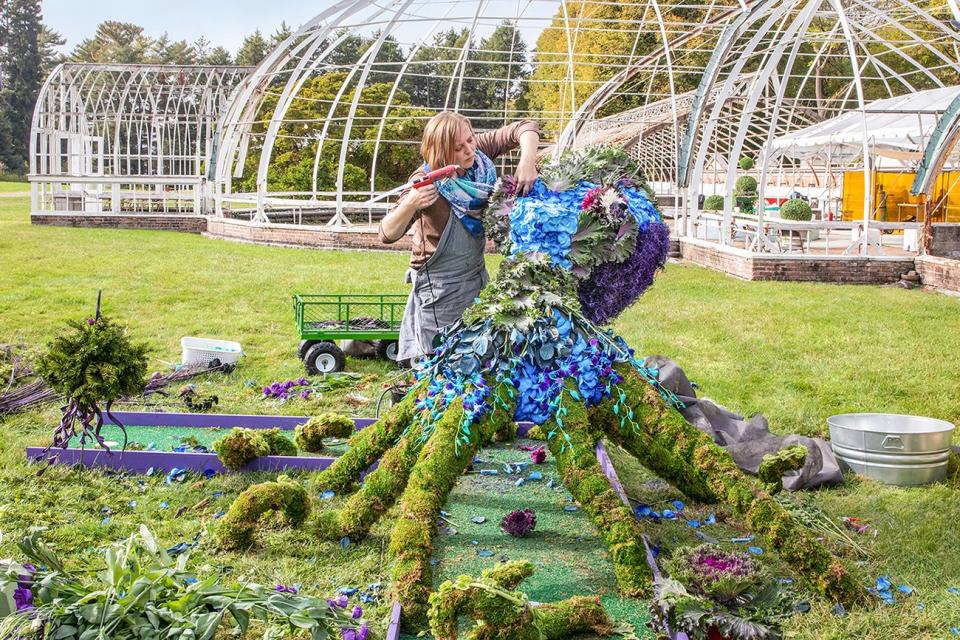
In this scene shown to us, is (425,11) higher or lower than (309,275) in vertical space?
higher

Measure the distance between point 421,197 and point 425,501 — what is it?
1.23 metres

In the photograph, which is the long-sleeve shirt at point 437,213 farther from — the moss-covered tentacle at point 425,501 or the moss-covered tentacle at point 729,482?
the moss-covered tentacle at point 729,482

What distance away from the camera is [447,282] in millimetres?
4137

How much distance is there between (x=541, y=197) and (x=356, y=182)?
2228 cm

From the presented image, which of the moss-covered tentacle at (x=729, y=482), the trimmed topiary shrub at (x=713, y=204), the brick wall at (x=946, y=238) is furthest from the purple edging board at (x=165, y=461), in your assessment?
the trimmed topiary shrub at (x=713, y=204)

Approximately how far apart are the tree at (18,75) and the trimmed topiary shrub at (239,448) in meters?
50.1

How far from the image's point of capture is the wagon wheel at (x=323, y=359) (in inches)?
284

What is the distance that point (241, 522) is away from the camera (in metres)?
3.79

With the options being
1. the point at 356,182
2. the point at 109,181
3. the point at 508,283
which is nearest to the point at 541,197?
the point at 508,283

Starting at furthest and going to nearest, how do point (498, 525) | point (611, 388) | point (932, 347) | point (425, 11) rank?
point (425, 11) < point (932, 347) < point (498, 525) < point (611, 388)

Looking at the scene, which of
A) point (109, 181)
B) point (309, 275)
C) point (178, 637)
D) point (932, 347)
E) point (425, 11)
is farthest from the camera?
point (109, 181)

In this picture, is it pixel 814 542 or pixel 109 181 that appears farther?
pixel 109 181

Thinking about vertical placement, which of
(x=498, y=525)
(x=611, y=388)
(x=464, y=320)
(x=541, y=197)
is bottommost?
(x=498, y=525)

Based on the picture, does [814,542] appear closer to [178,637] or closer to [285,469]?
[178,637]
